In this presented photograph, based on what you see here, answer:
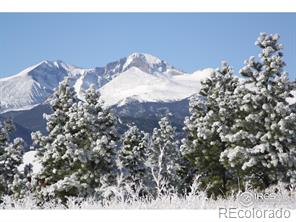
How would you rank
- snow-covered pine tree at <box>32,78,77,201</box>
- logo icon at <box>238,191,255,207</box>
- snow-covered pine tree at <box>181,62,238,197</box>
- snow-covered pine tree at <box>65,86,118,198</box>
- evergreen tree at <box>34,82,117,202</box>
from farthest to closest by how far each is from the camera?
snow-covered pine tree at <box>181,62,238,197</box> → snow-covered pine tree at <box>65,86,118,198</box> → evergreen tree at <box>34,82,117,202</box> → snow-covered pine tree at <box>32,78,77,201</box> → logo icon at <box>238,191,255,207</box>

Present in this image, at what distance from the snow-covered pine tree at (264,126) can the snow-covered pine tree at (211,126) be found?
2.40 m

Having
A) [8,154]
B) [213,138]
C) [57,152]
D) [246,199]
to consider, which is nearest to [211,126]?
[213,138]

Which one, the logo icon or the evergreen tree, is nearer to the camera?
the logo icon

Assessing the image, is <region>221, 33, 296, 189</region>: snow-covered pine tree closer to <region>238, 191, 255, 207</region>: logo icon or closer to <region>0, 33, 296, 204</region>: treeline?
<region>0, 33, 296, 204</region>: treeline

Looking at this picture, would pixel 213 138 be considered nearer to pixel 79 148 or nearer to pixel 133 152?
pixel 79 148

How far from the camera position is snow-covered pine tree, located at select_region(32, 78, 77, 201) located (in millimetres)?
31281

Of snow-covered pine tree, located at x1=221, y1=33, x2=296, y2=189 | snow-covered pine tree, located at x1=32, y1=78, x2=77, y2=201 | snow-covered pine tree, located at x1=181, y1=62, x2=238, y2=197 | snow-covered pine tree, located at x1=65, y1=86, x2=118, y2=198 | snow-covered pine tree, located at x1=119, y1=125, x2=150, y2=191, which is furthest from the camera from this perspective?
snow-covered pine tree, located at x1=119, y1=125, x2=150, y2=191

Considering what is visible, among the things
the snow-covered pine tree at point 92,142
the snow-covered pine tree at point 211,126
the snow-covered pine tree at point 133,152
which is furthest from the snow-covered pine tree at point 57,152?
the snow-covered pine tree at point 211,126

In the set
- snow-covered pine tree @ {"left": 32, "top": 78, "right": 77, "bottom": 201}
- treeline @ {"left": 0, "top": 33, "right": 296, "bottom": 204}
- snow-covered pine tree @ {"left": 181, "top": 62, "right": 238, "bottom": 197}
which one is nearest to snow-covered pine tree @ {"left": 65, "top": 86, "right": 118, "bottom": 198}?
treeline @ {"left": 0, "top": 33, "right": 296, "bottom": 204}

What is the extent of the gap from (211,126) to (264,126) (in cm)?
610
